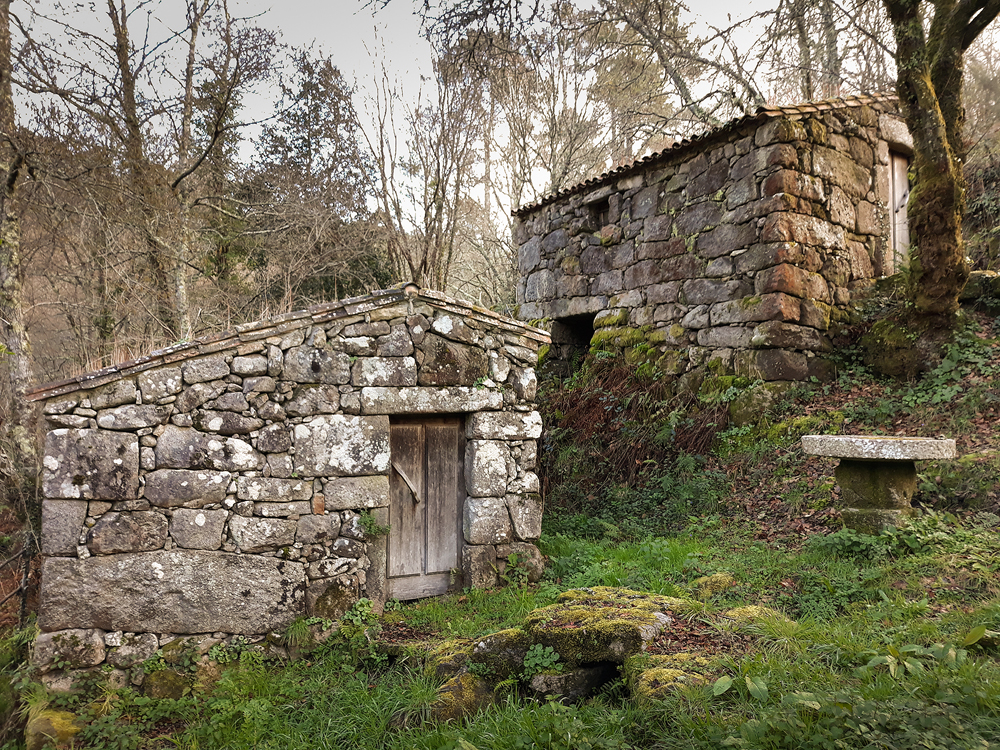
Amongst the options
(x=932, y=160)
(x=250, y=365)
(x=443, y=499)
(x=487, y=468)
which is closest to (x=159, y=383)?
(x=250, y=365)

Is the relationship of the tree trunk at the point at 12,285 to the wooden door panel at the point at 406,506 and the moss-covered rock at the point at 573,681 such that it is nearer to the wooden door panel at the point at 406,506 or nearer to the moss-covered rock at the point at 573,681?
the wooden door panel at the point at 406,506

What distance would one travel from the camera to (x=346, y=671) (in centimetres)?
441

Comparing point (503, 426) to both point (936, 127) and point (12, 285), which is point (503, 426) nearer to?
point (936, 127)

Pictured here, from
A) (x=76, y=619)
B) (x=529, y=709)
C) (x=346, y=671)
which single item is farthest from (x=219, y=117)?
(x=529, y=709)

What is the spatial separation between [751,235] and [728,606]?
4.71 m

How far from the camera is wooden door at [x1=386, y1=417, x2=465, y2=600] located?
17.3 ft

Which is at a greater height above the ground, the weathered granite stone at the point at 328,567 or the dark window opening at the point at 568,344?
the dark window opening at the point at 568,344

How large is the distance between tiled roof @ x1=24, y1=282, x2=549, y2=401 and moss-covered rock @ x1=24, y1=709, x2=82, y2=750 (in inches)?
83.9

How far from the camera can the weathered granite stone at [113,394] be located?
4.27m

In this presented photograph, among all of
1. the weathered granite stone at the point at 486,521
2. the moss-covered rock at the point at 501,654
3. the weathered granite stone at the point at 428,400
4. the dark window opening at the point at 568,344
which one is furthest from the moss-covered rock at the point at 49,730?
the dark window opening at the point at 568,344

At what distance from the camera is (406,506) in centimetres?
533

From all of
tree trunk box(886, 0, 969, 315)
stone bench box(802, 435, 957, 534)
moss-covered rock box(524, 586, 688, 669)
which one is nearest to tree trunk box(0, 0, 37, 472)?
moss-covered rock box(524, 586, 688, 669)

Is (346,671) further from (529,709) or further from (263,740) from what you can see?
(529,709)

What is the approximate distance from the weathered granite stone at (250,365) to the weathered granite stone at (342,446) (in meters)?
0.56
